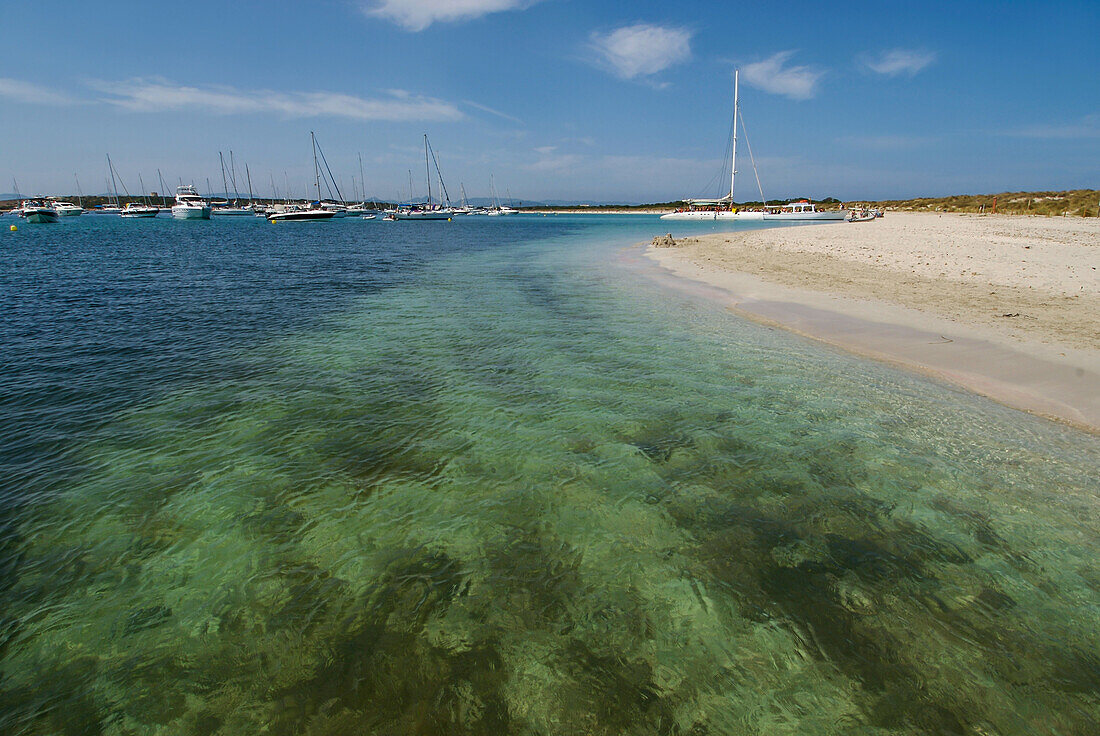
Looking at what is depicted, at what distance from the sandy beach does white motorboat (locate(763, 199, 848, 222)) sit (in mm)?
59546

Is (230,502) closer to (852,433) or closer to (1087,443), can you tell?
(852,433)

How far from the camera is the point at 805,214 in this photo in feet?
299

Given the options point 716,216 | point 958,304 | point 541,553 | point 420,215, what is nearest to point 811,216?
point 716,216

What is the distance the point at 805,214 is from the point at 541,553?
103572mm

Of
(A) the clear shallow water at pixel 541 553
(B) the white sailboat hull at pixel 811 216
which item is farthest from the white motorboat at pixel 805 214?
(A) the clear shallow water at pixel 541 553

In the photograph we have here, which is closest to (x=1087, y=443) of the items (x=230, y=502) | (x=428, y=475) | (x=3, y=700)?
(x=428, y=475)

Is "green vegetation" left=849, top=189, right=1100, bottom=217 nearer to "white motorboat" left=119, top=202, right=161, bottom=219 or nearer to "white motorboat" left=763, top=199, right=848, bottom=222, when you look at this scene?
"white motorboat" left=763, top=199, right=848, bottom=222

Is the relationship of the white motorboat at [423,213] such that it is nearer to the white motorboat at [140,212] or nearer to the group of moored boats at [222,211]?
the group of moored boats at [222,211]

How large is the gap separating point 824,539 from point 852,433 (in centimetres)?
332

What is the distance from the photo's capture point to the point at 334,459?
7262mm

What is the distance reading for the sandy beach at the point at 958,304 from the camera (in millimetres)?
10047

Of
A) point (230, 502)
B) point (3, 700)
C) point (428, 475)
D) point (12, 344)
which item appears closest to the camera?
point (3, 700)

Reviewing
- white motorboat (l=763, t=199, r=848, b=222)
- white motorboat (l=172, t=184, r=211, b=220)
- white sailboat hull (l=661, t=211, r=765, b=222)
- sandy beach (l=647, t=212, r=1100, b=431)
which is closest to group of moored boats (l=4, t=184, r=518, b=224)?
white motorboat (l=172, t=184, r=211, b=220)

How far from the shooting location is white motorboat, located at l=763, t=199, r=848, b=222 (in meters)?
87.9
